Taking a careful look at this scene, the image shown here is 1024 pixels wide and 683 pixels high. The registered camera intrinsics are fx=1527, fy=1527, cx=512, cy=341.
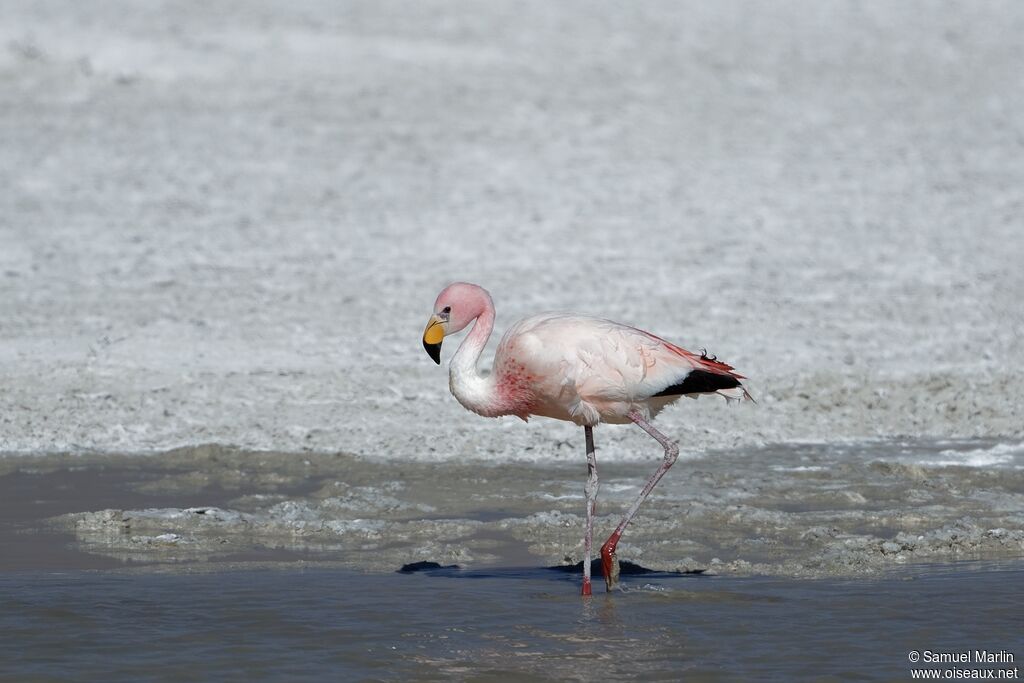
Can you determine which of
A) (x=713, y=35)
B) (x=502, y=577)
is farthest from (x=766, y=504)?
(x=713, y=35)

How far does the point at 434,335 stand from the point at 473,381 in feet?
0.84

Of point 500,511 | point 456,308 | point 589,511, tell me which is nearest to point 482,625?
point 589,511

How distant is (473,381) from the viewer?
6137mm

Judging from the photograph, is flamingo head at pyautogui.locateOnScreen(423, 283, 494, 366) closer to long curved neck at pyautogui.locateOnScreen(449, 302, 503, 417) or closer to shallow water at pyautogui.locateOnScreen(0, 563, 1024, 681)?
long curved neck at pyautogui.locateOnScreen(449, 302, 503, 417)

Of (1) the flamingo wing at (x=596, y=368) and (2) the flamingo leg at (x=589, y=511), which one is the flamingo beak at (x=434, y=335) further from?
(2) the flamingo leg at (x=589, y=511)

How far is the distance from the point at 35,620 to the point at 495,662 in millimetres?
1598

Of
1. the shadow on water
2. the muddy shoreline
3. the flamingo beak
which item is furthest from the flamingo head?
the muddy shoreline

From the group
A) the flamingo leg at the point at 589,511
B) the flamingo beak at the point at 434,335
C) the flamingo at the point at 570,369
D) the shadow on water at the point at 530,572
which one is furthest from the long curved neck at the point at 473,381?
the shadow on water at the point at 530,572

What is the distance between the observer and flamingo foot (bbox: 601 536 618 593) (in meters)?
5.87

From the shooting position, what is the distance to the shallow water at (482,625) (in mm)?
4844

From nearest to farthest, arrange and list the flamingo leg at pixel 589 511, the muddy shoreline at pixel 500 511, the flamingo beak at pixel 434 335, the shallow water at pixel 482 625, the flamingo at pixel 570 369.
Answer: the shallow water at pixel 482 625, the flamingo leg at pixel 589 511, the flamingo beak at pixel 434 335, the flamingo at pixel 570 369, the muddy shoreline at pixel 500 511

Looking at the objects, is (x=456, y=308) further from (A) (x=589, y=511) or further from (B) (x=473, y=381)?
(A) (x=589, y=511)

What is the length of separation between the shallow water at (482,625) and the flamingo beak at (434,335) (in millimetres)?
888

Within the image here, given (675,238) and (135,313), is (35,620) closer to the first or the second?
(135,313)
